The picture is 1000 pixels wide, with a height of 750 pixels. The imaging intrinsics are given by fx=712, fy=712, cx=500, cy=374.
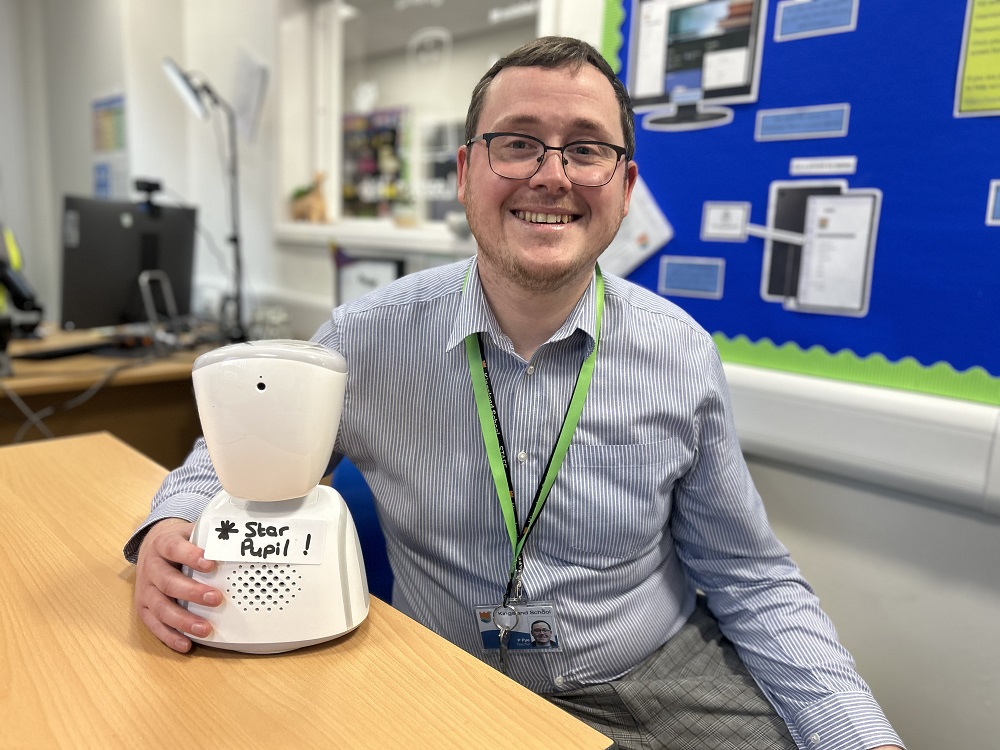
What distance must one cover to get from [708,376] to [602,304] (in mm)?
201

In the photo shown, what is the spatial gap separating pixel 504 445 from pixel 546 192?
38 centimetres

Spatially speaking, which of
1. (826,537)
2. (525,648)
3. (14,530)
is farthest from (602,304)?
(14,530)

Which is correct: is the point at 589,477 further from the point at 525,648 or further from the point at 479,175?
the point at 479,175

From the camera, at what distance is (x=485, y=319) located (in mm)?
1077

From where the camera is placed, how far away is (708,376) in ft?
3.67

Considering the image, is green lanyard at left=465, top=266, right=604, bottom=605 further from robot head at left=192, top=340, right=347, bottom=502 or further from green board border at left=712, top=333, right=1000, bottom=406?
green board border at left=712, top=333, right=1000, bottom=406

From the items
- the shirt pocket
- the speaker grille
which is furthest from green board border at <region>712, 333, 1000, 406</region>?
the speaker grille

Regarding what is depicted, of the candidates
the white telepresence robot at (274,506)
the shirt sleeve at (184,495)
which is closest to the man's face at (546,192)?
the white telepresence robot at (274,506)

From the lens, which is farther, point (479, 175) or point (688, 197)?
point (688, 197)

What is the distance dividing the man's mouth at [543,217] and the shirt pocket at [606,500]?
338mm

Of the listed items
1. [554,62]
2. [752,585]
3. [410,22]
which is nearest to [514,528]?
[752,585]

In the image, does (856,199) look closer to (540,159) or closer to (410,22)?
(540,159)

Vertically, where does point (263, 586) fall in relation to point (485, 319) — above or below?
below

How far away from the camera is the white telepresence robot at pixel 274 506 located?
0.70m
